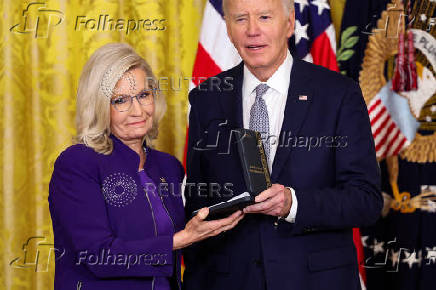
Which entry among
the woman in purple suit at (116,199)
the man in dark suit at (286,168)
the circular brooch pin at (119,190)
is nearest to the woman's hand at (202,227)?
the woman in purple suit at (116,199)

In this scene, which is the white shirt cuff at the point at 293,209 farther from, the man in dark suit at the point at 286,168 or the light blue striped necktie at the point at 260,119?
the light blue striped necktie at the point at 260,119

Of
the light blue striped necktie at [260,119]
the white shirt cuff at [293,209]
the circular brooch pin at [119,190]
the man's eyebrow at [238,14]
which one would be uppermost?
the man's eyebrow at [238,14]

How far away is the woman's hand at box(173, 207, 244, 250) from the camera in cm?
191

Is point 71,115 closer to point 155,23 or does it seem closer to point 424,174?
point 155,23

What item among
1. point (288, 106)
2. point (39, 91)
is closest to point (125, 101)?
point (288, 106)

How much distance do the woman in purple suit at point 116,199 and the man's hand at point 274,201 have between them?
128 millimetres

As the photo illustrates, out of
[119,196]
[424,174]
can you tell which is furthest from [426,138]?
[119,196]

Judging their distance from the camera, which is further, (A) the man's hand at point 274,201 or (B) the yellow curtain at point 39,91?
(B) the yellow curtain at point 39,91

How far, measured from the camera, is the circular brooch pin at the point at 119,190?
2.06 meters

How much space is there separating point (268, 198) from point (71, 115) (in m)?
1.81

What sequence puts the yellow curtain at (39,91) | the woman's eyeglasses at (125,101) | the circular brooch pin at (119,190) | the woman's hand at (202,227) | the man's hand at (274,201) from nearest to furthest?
the man's hand at (274,201)
the woman's hand at (202,227)
the circular brooch pin at (119,190)
the woman's eyeglasses at (125,101)
the yellow curtain at (39,91)

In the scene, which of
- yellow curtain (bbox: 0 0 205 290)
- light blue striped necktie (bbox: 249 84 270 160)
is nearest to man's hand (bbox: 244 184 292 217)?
light blue striped necktie (bbox: 249 84 270 160)

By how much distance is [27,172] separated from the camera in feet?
10.8

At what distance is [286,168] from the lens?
198cm
